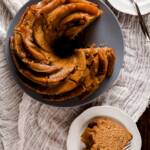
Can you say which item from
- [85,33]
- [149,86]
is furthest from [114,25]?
[149,86]

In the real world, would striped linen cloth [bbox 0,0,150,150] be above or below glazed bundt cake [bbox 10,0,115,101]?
below

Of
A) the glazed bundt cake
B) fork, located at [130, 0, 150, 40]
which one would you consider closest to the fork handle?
fork, located at [130, 0, 150, 40]

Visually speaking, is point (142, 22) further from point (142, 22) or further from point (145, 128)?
point (145, 128)

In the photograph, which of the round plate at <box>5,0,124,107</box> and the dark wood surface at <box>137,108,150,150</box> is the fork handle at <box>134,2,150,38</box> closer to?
the round plate at <box>5,0,124,107</box>

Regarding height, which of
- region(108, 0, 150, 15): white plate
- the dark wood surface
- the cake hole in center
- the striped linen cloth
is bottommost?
the dark wood surface

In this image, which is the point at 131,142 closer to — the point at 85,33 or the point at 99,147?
the point at 99,147

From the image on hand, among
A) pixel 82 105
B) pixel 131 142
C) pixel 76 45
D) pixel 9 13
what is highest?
pixel 9 13

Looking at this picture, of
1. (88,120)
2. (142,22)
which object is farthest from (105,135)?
(142,22)
